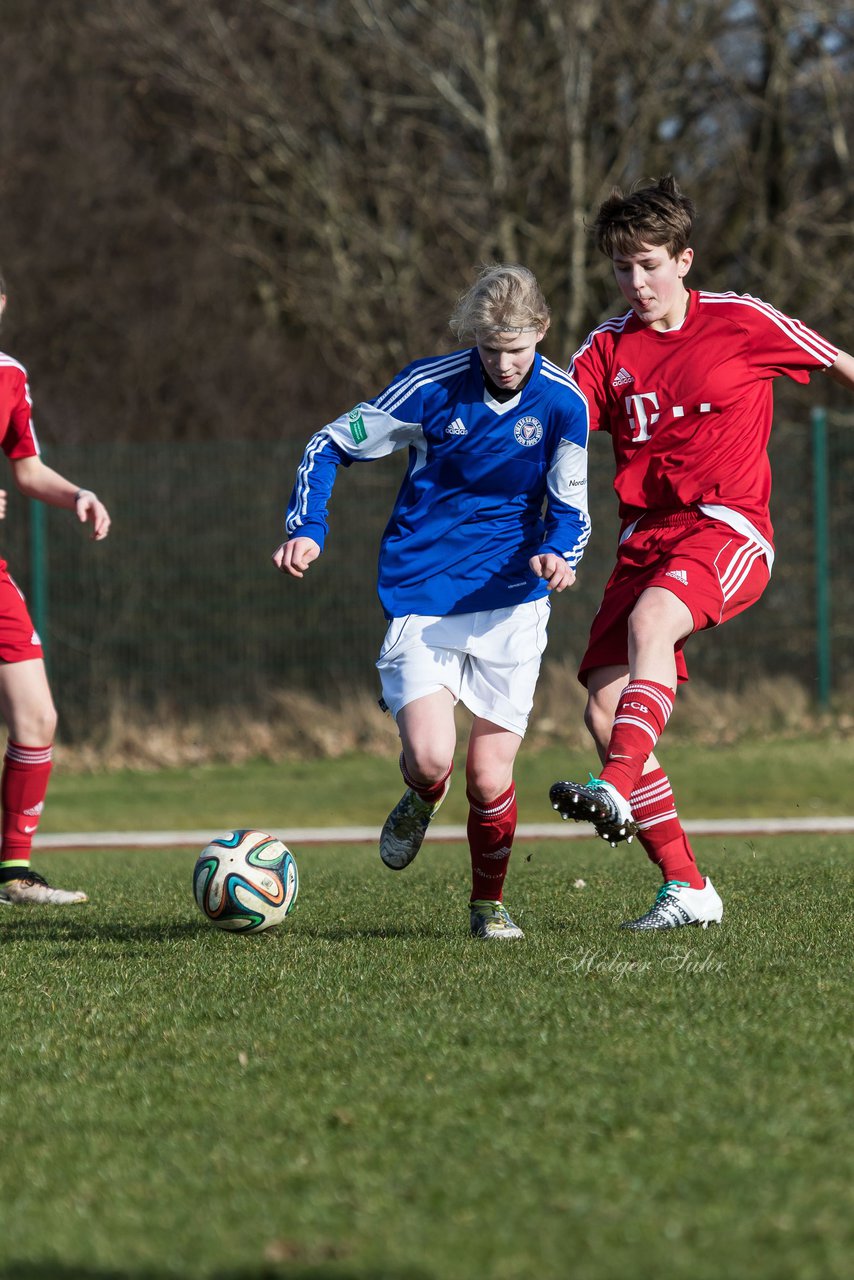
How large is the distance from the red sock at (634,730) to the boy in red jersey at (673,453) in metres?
0.11

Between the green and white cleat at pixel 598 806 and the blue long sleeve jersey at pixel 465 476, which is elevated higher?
the blue long sleeve jersey at pixel 465 476

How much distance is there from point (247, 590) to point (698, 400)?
10.5m

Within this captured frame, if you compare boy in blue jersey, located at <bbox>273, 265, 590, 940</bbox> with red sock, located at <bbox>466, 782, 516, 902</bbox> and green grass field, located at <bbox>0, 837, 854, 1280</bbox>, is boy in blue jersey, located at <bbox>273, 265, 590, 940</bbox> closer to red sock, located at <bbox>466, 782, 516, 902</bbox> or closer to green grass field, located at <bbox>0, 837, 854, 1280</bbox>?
red sock, located at <bbox>466, 782, 516, 902</bbox>

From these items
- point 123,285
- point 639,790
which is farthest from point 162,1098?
point 123,285

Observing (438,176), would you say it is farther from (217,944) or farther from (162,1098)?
(162,1098)

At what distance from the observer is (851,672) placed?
15.6m

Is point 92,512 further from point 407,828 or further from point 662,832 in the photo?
point 662,832

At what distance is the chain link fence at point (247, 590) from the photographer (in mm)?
15594

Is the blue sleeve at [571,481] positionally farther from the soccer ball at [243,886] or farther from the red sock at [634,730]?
the soccer ball at [243,886]

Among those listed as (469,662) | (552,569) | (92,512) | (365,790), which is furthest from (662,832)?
(365,790)

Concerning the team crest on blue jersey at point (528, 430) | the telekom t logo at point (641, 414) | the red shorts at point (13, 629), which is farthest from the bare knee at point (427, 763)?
the red shorts at point (13, 629)

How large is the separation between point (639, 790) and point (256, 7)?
54.0 ft

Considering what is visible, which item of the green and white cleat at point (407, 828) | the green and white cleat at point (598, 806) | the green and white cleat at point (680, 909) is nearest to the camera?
the green and white cleat at point (598, 806)

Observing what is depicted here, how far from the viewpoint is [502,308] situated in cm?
536
